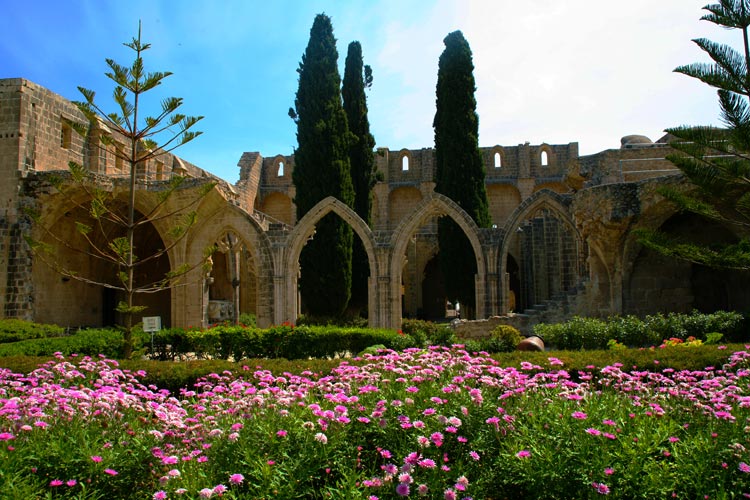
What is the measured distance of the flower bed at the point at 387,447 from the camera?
3156 mm

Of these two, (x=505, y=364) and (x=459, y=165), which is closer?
(x=505, y=364)

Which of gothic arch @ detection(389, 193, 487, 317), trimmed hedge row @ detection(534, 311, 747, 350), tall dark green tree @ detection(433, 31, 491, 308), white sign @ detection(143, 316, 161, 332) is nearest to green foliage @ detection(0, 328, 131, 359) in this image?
white sign @ detection(143, 316, 161, 332)

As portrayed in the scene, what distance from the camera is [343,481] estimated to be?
310 cm

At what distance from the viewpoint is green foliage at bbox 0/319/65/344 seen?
11609mm

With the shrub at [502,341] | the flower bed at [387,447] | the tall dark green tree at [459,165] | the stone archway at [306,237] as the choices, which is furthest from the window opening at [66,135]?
the flower bed at [387,447]

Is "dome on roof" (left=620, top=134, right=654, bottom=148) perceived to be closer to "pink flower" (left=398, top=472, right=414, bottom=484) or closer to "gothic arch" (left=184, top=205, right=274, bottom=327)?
"gothic arch" (left=184, top=205, right=274, bottom=327)

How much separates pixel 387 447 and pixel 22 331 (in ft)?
36.9

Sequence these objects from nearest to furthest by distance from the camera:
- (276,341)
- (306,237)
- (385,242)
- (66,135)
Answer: (276,341)
(385,242)
(306,237)
(66,135)

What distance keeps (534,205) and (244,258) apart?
1335cm

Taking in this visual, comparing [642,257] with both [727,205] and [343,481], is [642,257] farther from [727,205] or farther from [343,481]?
[343,481]

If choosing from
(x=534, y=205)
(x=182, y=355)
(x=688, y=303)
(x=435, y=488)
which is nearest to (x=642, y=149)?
(x=534, y=205)

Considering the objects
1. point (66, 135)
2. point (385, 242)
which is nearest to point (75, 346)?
point (385, 242)

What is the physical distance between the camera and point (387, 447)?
3.65 m

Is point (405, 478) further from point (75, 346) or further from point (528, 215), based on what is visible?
point (528, 215)
